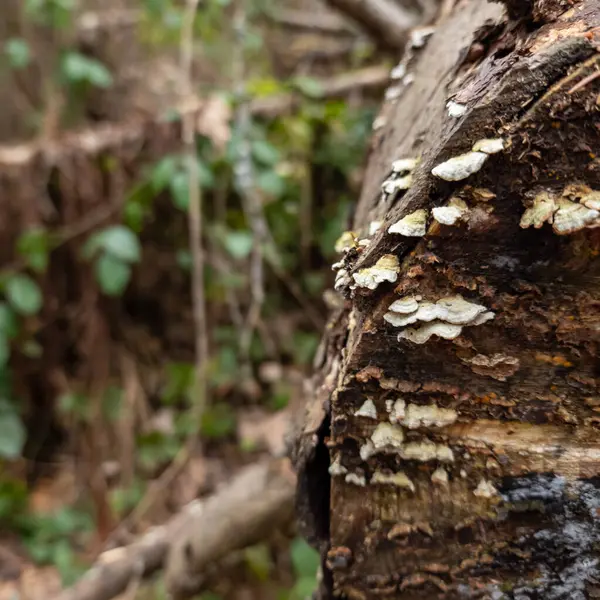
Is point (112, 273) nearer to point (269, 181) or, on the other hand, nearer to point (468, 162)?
point (269, 181)

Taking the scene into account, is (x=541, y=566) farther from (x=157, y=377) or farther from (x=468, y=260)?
(x=157, y=377)

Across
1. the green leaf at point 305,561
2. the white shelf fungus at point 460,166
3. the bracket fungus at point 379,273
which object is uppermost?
the white shelf fungus at point 460,166

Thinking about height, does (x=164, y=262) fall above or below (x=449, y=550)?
above

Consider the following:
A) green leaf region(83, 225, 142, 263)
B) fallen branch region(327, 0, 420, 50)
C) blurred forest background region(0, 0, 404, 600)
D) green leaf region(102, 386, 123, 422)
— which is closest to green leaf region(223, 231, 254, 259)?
blurred forest background region(0, 0, 404, 600)

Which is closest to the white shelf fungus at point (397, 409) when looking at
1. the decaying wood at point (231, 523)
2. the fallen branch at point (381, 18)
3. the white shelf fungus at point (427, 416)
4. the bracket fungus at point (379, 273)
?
the white shelf fungus at point (427, 416)

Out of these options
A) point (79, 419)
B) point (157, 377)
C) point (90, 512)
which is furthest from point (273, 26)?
point (90, 512)

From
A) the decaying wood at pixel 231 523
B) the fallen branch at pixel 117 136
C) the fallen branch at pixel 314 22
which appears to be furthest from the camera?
the fallen branch at pixel 314 22

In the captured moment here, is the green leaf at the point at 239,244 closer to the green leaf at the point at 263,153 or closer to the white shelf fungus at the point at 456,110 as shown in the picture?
the green leaf at the point at 263,153
